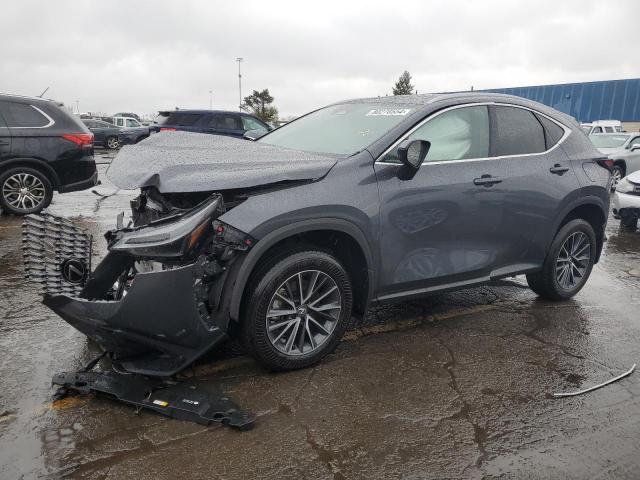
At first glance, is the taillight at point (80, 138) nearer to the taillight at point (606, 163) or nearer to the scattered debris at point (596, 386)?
the taillight at point (606, 163)

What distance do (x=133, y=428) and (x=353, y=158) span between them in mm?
2067

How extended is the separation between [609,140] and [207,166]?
51.5 feet

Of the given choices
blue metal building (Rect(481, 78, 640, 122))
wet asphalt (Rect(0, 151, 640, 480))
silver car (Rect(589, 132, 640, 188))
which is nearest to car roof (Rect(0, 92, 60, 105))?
wet asphalt (Rect(0, 151, 640, 480))

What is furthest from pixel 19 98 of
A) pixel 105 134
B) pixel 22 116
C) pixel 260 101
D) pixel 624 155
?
pixel 260 101

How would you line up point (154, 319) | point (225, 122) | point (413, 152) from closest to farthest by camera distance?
point (154, 319)
point (413, 152)
point (225, 122)

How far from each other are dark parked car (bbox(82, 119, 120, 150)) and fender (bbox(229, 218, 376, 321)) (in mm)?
25282

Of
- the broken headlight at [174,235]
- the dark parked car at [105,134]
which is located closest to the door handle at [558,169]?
the broken headlight at [174,235]

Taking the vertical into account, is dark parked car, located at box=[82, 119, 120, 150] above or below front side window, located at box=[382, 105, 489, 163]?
below

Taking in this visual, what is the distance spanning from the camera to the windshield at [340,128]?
3.78 meters

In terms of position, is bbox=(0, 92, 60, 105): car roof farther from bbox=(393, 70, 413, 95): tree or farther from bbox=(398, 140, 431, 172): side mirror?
bbox=(393, 70, 413, 95): tree

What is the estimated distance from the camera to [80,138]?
8102mm

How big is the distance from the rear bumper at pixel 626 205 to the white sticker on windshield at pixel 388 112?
6.44 meters

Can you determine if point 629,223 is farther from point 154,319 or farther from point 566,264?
point 154,319

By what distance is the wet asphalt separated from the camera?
2545 millimetres
